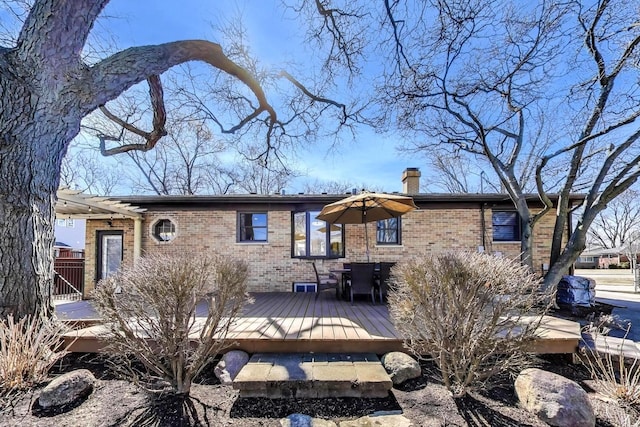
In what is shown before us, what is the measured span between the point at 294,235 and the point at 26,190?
668 centimetres

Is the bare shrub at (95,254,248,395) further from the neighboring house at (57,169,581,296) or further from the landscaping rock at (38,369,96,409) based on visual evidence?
the neighboring house at (57,169,581,296)

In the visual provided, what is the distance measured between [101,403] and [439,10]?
820 cm

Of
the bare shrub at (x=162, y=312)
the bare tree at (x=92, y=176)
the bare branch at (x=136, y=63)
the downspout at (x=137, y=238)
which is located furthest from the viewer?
the bare tree at (x=92, y=176)

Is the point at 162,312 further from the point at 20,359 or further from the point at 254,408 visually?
the point at 20,359

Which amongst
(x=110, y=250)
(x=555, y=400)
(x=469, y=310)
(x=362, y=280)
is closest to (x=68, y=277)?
(x=110, y=250)

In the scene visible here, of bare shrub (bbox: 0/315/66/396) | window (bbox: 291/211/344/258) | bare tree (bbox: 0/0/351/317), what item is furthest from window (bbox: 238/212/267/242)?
bare shrub (bbox: 0/315/66/396)

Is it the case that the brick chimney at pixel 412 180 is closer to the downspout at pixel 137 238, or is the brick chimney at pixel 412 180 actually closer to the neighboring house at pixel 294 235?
the neighboring house at pixel 294 235

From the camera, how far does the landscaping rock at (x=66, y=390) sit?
3.37m

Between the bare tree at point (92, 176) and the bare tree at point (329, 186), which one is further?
the bare tree at point (329, 186)

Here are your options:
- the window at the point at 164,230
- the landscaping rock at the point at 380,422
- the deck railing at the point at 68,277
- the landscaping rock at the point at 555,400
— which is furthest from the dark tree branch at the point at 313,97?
the deck railing at the point at 68,277

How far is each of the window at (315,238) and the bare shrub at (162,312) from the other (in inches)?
251

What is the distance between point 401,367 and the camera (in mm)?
3936

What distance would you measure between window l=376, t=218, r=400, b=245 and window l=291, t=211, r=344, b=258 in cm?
119

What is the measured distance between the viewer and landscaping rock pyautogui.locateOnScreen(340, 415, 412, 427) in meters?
3.05
